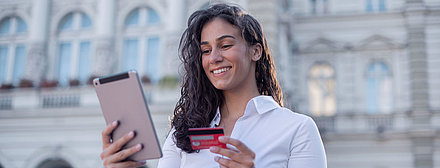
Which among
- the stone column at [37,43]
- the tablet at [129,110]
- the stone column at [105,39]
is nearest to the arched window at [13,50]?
the stone column at [37,43]

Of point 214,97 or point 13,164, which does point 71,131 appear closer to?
point 13,164

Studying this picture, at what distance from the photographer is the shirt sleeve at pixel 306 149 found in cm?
206

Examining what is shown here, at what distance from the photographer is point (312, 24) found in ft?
52.5

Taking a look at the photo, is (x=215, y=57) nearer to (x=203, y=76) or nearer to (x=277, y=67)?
(x=203, y=76)

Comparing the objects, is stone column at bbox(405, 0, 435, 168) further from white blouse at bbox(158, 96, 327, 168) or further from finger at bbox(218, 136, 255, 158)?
finger at bbox(218, 136, 255, 158)

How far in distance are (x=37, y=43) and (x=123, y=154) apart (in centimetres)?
1109

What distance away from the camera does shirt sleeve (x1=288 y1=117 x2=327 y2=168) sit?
81.2 inches

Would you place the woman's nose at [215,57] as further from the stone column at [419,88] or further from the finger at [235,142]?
the stone column at [419,88]

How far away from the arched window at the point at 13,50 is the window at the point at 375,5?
10.6 m

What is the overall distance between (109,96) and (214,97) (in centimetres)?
62

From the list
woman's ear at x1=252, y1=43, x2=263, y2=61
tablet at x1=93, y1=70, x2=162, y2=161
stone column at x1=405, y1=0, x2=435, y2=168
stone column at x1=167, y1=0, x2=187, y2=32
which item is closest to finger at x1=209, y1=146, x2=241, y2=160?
tablet at x1=93, y1=70, x2=162, y2=161

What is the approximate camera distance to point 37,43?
12.1 metres

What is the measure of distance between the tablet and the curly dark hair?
0.34 metres

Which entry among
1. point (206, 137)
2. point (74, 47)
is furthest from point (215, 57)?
point (74, 47)
